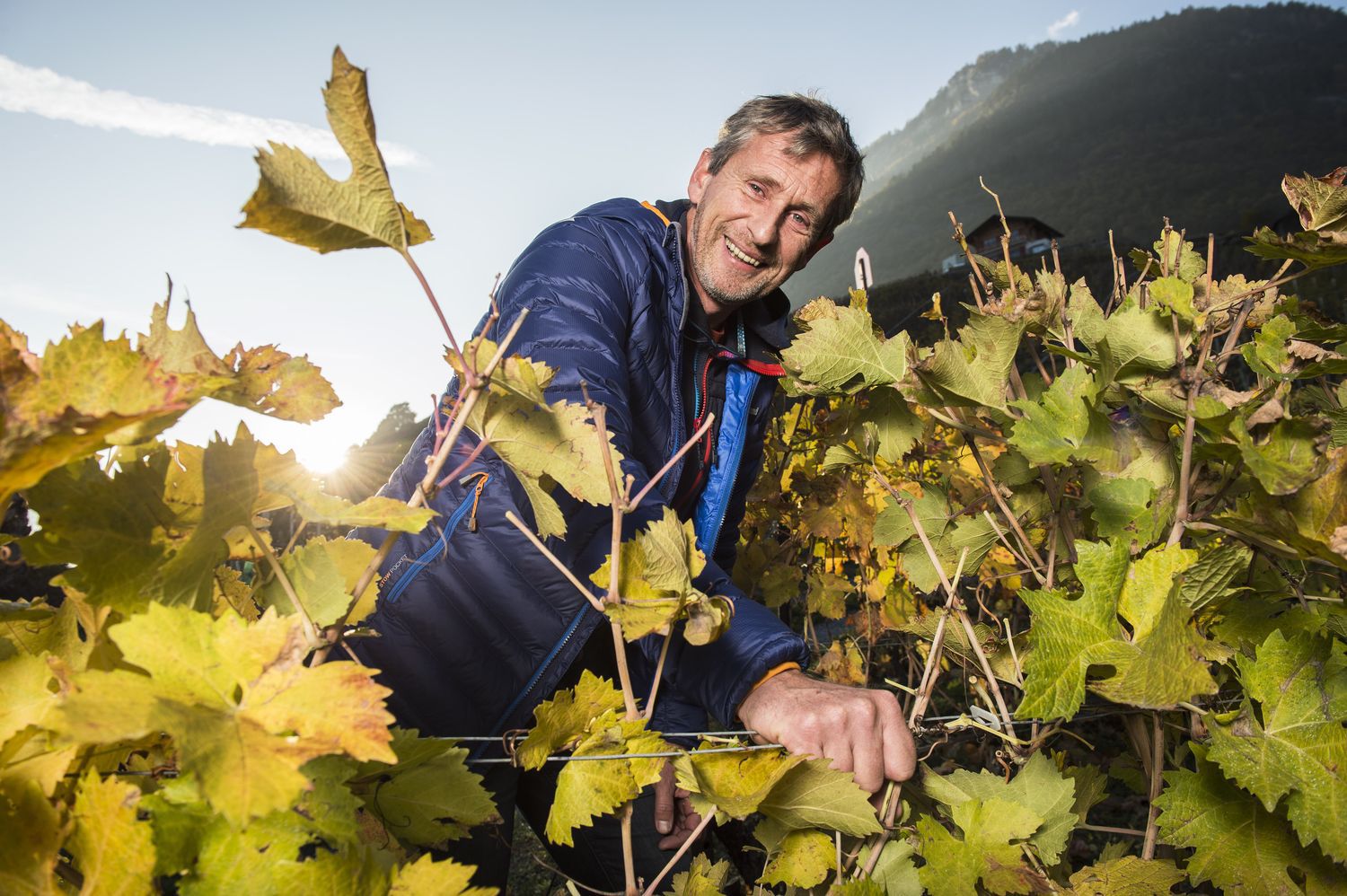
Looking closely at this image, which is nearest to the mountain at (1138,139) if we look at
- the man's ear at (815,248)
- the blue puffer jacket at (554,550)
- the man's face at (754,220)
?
the man's ear at (815,248)

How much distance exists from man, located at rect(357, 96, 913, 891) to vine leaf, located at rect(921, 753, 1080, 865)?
0.40ft

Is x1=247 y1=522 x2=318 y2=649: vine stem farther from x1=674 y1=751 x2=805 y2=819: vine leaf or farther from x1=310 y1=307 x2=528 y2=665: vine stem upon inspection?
x1=674 y1=751 x2=805 y2=819: vine leaf

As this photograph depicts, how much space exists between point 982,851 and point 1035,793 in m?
0.15

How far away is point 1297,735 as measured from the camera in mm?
839

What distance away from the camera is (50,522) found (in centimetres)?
55

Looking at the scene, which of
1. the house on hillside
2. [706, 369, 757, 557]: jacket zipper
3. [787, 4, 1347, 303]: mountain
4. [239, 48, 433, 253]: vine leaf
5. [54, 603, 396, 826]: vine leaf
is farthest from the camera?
A: [787, 4, 1347, 303]: mountain

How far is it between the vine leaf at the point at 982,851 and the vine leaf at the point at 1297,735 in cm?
24

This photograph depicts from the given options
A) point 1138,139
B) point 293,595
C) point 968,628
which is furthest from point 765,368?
point 1138,139

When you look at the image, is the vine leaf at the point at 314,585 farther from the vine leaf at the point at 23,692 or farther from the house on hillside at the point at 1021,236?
the house on hillside at the point at 1021,236

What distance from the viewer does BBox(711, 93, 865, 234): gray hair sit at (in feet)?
8.31

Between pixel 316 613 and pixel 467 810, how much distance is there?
0.91 feet

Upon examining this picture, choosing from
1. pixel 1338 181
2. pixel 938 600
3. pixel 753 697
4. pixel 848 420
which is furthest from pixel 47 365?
pixel 938 600

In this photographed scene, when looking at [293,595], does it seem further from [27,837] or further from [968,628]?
[968,628]

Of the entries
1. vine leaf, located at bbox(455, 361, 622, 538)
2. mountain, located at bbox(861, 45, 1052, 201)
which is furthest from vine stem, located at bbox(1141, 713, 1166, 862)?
mountain, located at bbox(861, 45, 1052, 201)
